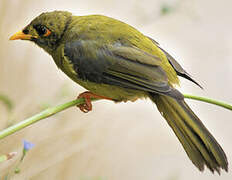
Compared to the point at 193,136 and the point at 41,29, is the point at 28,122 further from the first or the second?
the point at 41,29

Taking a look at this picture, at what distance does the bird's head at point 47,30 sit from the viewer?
135 inches

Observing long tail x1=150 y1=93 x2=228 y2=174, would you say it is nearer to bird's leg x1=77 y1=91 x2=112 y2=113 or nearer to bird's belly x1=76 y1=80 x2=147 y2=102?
bird's belly x1=76 y1=80 x2=147 y2=102

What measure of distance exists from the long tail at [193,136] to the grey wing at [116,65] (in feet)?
0.73

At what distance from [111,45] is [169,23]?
11.6 ft

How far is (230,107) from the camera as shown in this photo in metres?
2.38

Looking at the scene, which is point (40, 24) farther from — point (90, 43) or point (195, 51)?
point (195, 51)

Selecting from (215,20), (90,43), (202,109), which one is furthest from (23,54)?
(215,20)

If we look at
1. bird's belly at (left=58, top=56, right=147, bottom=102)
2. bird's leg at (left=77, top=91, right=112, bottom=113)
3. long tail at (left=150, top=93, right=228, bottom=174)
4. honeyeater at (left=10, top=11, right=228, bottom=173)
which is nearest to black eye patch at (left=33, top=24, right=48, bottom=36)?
honeyeater at (left=10, top=11, right=228, bottom=173)

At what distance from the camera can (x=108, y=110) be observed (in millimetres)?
5184

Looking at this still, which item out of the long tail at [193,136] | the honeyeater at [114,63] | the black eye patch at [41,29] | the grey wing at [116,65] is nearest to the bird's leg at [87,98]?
the honeyeater at [114,63]

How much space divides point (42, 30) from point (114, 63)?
2.25ft

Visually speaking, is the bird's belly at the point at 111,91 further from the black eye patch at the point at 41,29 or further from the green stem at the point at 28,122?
the green stem at the point at 28,122

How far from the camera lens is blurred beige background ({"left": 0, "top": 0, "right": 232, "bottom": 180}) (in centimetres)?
443

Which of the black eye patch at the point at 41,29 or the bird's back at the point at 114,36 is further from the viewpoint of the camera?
the black eye patch at the point at 41,29
